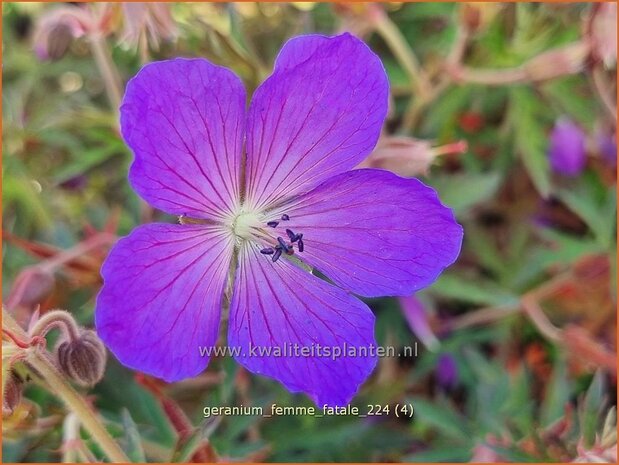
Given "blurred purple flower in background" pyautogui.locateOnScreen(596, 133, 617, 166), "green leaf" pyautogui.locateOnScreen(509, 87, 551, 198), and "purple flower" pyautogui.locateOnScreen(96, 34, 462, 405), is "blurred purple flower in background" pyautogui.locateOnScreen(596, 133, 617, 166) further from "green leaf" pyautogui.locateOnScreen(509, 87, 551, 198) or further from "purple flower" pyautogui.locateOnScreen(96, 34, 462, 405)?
"purple flower" pyautogui.locateOnScreen(96, 34, 462, 405)

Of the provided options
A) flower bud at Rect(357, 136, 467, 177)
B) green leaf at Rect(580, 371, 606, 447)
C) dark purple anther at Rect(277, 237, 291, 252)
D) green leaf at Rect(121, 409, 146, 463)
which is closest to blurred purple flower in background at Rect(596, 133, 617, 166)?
flower bud at Rect(357, 136, 467, 177)

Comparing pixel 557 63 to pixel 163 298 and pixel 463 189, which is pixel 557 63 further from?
pixel 163 298

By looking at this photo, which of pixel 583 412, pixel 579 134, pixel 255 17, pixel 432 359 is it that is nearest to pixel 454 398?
pixel 432 359

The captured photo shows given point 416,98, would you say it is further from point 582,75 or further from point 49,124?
point 49,124

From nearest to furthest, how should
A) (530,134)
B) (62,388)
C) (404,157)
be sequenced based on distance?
(62,388), (404,157), (530,134)

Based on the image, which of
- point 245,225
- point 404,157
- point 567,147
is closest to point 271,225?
point 245,225

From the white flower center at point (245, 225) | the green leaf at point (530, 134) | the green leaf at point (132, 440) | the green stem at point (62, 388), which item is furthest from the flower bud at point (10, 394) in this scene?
the green leaf at point (530, 134)
